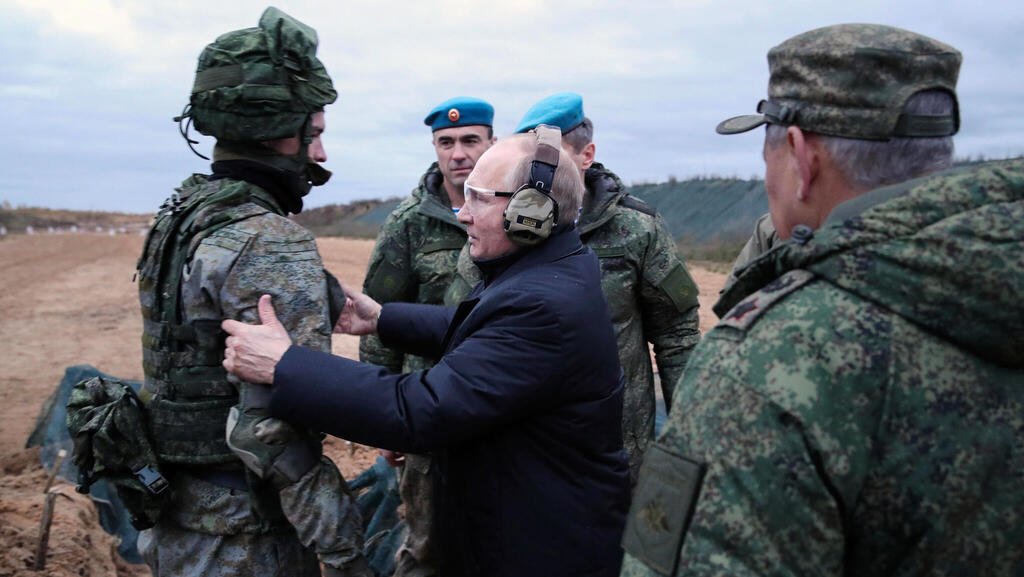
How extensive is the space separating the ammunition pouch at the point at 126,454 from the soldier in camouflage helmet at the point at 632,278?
1581mm

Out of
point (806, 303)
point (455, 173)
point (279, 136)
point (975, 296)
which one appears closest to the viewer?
point (975, 296)

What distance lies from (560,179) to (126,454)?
1.66 meters

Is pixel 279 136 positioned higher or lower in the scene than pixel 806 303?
higher

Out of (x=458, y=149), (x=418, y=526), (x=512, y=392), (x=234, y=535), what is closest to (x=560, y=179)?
(x=512, y=392)

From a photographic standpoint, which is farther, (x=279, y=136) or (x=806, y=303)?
(x=279, y=136)

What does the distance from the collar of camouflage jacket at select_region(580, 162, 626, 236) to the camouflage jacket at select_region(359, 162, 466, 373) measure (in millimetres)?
728

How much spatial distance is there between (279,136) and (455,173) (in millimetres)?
1741

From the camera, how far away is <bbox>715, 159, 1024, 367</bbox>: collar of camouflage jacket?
122 cm

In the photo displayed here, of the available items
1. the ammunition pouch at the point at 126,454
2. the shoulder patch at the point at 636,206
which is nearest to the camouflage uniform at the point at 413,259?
the shoulder patch at the point at 636,206

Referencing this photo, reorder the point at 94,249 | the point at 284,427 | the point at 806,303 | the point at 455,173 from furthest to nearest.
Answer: the point at 94,249 → the point at 455,173 → the point at 284,427 → the point at 806,303

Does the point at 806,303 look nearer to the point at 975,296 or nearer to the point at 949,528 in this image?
the point at 975,296

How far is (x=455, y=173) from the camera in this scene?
14.4 ft

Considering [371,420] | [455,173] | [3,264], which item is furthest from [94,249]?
[371,420]

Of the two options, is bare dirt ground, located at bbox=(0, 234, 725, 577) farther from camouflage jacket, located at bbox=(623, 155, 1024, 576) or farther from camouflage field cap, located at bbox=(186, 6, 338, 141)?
camouflage jacket, located at bbox=(623, 155, 1024, 576)
